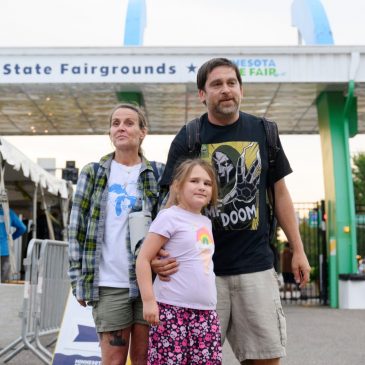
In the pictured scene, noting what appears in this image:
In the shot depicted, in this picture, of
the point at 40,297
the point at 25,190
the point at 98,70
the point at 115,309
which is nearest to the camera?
the point at 115,309

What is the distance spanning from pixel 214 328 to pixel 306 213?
14216 mm

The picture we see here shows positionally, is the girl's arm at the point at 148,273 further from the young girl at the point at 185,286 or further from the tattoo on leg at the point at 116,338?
the tattoo on leg at the point at 116,338

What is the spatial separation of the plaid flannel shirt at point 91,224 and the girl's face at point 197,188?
1.33 ft

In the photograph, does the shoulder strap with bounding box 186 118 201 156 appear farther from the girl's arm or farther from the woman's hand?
the woman's hand

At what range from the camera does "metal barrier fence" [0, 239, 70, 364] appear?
6484 mm

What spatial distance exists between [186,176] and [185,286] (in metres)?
0.50

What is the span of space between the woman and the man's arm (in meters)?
0.63

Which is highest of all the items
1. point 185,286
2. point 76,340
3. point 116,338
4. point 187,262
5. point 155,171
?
point 155,171

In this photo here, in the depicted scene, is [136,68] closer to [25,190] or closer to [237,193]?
[25,190]

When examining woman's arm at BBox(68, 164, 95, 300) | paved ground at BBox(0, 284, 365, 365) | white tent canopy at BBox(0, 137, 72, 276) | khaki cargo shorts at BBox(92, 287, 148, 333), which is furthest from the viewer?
white tent canopy at BBox(0, 137, 72, 276)

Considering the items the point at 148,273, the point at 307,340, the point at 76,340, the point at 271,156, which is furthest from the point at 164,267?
the point at 307,340

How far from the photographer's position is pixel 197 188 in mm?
3100

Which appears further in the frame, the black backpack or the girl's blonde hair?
the black backpack

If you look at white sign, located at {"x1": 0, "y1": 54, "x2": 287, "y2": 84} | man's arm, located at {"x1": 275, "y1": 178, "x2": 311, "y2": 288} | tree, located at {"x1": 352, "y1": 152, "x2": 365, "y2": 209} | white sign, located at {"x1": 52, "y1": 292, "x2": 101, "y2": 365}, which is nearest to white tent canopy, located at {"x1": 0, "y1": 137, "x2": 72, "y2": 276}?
white sign, located at {"x1": 0, "y1": 54, "x2": 287, "y2": 84}
